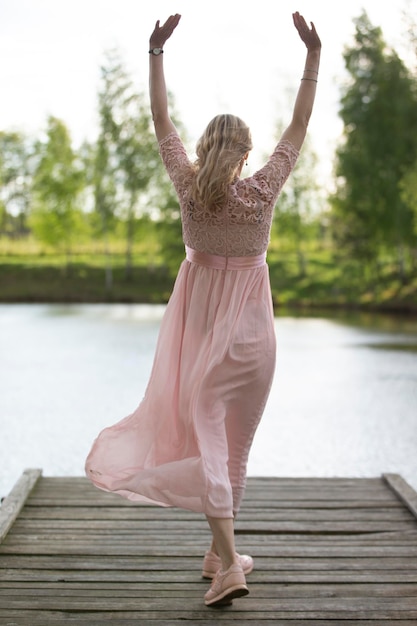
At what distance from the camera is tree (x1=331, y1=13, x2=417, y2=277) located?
24.8m

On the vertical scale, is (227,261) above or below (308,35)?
below

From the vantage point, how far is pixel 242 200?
292cm

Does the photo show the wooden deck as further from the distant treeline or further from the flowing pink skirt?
the distant treeline

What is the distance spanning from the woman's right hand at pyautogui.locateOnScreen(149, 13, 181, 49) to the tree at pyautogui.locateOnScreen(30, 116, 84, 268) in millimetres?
33221

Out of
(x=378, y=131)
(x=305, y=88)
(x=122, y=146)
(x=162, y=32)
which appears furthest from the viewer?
(x=122, y=146)

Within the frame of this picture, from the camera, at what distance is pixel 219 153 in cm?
280

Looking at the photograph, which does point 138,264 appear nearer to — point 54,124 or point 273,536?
point 54,124

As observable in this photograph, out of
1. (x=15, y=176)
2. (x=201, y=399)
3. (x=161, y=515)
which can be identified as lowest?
(x=161, y=515)

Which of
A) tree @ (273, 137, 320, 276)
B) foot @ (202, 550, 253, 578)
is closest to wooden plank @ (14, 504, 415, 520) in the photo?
foot @ (202, 550, 253, 578)

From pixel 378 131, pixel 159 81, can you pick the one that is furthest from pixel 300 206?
pixel 159 81

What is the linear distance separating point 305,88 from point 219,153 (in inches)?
18.4

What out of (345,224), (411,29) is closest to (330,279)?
(345,224)

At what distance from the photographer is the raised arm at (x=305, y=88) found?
9.86 ft

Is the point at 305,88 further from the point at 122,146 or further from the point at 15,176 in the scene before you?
the point at 15,176
